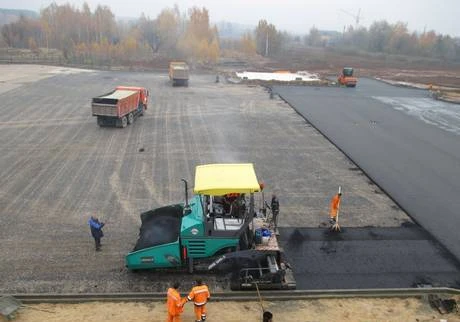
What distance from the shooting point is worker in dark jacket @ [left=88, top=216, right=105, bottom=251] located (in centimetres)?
916

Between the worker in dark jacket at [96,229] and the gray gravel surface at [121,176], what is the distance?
0.84ft

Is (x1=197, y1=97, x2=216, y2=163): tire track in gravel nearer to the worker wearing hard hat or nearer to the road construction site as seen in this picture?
the road construction site

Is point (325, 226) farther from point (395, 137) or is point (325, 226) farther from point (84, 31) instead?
point (84, 31)

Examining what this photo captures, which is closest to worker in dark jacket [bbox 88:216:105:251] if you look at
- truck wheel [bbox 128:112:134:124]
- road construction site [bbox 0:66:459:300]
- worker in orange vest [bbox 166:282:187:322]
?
road construction site [bbox 0:66:459:300]

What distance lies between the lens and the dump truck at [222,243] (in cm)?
807

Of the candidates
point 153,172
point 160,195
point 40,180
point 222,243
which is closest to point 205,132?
point 153,172

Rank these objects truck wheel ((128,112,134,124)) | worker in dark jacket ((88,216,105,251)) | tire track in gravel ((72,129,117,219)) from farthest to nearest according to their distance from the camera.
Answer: truck wheel ((128,112,134,124)) → tire track in gravel ((72,129,117,219)) → worker in dark jacket ((88,216,105,251))

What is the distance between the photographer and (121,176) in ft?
46.6

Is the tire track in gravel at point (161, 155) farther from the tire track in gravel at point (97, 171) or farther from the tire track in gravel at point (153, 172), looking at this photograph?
the tire track in gravel at point (97, 171)

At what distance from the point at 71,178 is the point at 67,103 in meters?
13.8

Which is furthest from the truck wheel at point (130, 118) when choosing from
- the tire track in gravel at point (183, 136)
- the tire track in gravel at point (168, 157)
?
the tire track in gravel at point (183, 136)

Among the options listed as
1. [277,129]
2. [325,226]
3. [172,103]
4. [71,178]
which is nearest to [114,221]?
[71,178]

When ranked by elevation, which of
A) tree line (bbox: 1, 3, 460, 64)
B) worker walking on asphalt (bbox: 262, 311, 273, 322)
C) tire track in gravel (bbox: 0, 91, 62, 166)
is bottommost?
worker walking on asphalt (bbox: 262, 311, 273, 322)

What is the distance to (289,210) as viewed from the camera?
1205cm
